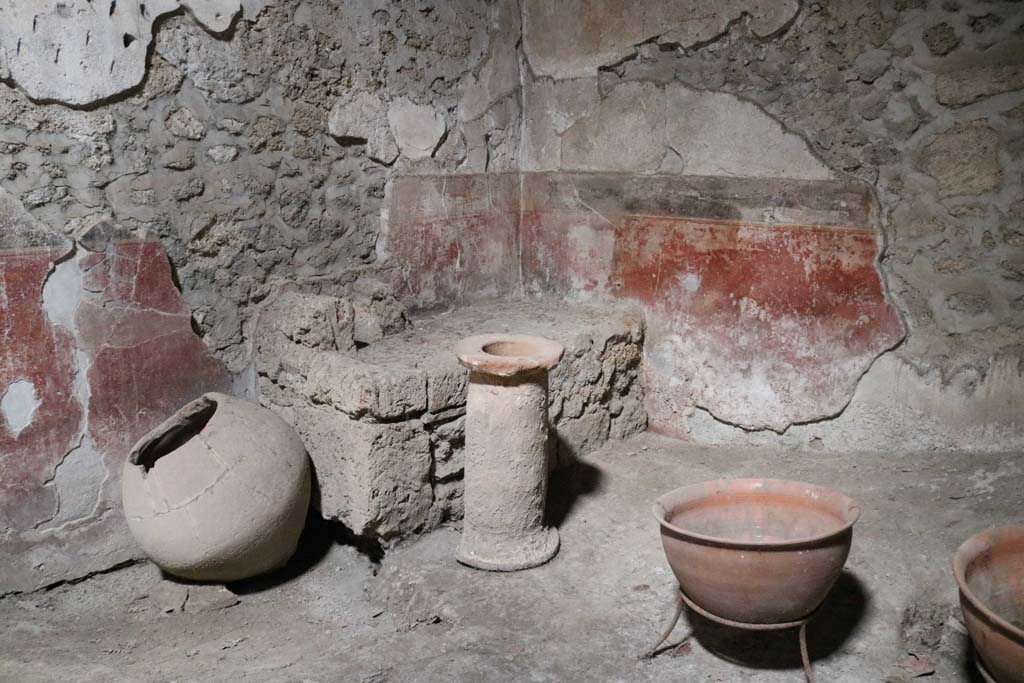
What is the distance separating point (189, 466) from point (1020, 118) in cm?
323

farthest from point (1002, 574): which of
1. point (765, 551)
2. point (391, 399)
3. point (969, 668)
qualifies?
point (391, 399)

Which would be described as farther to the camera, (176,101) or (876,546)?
(176,101)

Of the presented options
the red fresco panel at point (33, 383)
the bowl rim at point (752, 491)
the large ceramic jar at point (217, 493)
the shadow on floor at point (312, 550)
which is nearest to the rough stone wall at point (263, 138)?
the red fresco panel at point (33, 383)

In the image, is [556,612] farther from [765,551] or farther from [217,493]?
[217,493]

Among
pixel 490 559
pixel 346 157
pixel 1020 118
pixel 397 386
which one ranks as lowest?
pixel 490 559

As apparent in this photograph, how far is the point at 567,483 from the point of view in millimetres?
3613

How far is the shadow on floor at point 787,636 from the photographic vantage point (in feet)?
8.07

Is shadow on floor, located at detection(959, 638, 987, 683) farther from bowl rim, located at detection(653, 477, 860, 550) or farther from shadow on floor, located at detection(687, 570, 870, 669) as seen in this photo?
bowl rim, located at detection(653, 477, 860, 550)

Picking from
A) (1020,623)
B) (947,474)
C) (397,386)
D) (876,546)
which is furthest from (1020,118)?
(397,386)

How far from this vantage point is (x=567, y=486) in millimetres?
3588

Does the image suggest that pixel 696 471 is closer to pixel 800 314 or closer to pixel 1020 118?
pixel 800 314

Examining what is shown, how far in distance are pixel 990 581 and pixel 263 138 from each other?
292cm

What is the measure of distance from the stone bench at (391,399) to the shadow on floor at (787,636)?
113 cm

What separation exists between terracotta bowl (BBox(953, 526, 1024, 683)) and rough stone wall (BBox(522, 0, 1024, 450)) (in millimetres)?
1213
